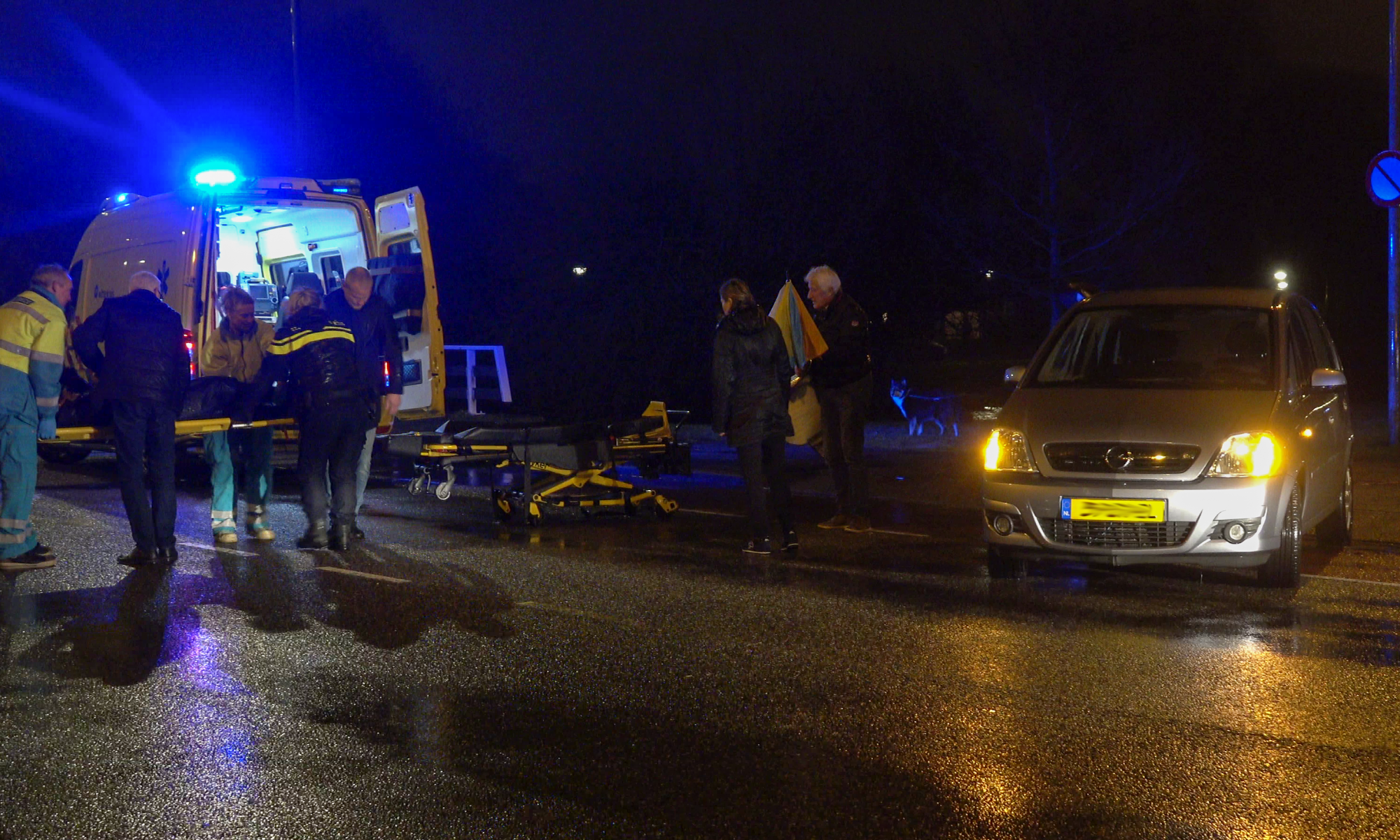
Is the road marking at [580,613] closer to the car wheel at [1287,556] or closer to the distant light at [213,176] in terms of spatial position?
the car wheel at [1287,556]

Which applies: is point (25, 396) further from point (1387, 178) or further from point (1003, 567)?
point (1387, 178)

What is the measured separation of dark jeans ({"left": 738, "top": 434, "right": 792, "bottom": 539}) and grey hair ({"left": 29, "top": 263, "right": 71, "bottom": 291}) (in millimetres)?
4555

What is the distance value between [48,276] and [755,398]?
15.1ft

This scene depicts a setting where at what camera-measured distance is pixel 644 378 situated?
27.8m

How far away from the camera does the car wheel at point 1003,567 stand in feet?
24.8

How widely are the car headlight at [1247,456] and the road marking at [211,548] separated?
6.05 meters

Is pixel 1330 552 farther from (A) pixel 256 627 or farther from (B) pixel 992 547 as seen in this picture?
(A) pixel 256 627

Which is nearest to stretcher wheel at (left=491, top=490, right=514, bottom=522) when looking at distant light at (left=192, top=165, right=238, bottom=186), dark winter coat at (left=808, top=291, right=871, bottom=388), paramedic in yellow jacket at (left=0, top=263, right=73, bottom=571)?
dark winter coat at (left=808, top=291, right=871, bottom=388)

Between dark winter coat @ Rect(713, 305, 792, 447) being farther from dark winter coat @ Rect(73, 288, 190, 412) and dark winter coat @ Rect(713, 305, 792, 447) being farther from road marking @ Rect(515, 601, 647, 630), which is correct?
dark winter coat @ Rect(73, 288, 190, 412)

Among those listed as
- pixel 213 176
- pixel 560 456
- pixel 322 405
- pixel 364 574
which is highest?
pixel 213 176

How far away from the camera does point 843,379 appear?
9.49 meters

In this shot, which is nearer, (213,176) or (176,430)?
(176,430)

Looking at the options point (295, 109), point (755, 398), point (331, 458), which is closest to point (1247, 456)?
point (755, 398)

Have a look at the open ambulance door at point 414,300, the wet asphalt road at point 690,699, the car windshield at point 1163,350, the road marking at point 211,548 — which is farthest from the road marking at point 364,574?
the car windshield at point 1163,350
